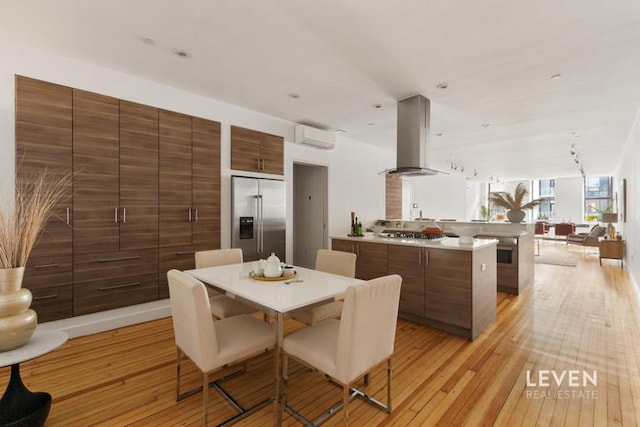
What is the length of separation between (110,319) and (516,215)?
5.52 metres

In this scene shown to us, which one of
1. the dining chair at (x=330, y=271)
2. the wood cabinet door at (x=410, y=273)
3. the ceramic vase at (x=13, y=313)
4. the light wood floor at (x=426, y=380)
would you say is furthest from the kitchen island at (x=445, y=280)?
the ceramic vase at (x=13, y=313)

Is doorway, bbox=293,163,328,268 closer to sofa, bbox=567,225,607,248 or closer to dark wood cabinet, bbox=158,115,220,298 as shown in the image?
dark wood cabinet, bbox=158,115,220,298

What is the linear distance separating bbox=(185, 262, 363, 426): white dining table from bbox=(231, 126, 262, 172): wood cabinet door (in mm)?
1956

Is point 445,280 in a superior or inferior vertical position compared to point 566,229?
inferior

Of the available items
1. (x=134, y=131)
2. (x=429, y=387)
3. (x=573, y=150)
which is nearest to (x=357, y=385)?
(x=429, y=387)

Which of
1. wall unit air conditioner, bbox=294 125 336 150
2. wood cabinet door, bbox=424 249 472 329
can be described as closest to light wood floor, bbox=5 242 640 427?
wood cabinet door, bbox=424 249 472 329

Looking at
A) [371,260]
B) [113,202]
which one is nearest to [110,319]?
[113,202]

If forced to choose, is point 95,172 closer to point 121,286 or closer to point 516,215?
point 121,286

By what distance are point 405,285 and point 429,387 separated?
132 cm

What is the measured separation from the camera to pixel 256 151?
4207 mm

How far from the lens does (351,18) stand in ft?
7.07

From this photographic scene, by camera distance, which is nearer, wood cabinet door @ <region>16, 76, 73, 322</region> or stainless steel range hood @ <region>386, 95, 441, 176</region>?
wood cabinet door @ <region>16, 76, 73, 322</region>

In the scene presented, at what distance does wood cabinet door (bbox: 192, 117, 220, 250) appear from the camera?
11.9 feet

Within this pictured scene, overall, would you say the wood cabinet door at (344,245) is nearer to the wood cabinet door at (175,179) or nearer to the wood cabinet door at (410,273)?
the wood cabinet door at (410,273)
